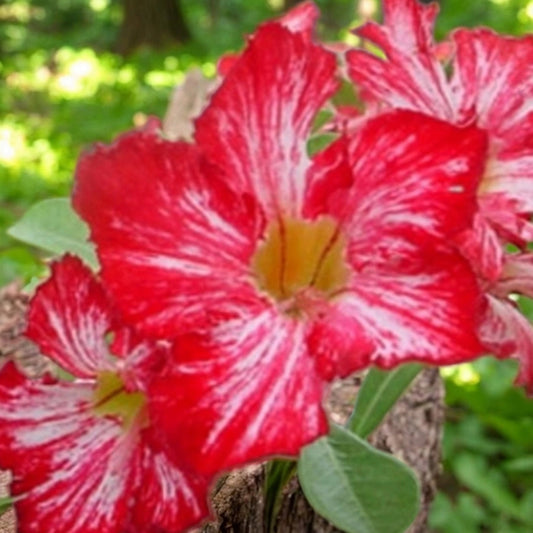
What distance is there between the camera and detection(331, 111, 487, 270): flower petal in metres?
0.54

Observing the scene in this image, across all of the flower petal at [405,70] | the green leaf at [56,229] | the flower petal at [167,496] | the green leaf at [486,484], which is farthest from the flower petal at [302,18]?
the green leaf at [486,484]

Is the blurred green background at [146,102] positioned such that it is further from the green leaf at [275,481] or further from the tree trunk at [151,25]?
the green leaf at [275,481]

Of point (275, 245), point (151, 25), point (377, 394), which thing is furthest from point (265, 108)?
point (151, 25)

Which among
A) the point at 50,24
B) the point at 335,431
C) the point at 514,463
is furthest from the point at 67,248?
the point at 50,24

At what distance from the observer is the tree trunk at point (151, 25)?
7.69 m

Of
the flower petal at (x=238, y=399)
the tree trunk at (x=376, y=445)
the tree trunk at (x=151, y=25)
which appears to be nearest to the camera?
the flower petal at (x=238, y=399)

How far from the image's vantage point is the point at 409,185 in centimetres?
54

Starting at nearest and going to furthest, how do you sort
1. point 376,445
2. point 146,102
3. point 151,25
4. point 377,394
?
point 377,394 → point 376,445 → point 146,102 → point 151,25

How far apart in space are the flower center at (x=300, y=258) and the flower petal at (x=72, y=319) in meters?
0.10

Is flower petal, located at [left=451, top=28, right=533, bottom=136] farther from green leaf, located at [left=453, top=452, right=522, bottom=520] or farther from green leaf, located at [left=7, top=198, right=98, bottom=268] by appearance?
green leaf, located at [left=453, top=452, right=522, bottom=520]

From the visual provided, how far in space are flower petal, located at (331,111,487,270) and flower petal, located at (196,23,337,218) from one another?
0.03 m

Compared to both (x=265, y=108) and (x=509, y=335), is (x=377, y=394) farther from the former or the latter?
(x=265, y=108)

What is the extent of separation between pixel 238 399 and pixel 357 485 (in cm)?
18

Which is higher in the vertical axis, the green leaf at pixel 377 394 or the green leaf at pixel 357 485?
the green leaf at pixel 357 485
